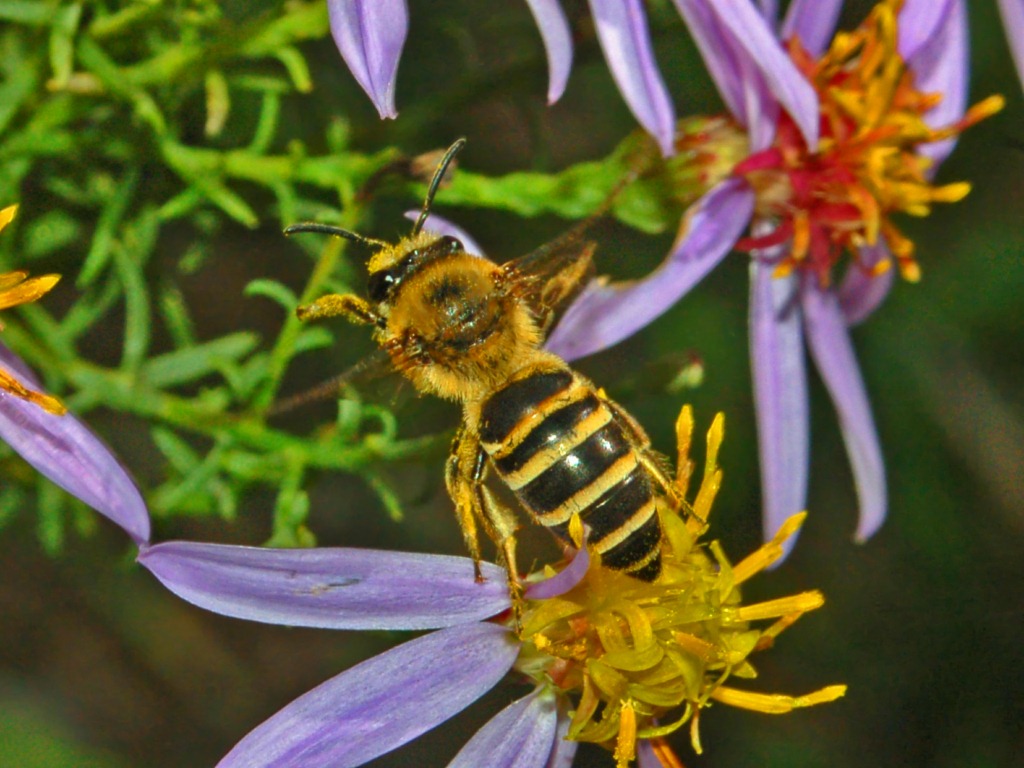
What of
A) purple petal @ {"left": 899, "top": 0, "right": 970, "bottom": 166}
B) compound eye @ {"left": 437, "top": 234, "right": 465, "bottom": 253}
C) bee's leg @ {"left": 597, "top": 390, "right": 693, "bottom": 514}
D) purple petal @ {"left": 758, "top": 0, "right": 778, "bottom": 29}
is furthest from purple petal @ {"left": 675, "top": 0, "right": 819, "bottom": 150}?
bee's leg @ {"left": 597, "top": 390, "right": 693, "bottom": 514}

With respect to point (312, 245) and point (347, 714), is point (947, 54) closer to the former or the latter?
point (312, 245)

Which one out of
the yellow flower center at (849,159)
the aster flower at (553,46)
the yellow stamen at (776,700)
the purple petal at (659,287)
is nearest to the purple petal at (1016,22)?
the yellow flower center at (849,159)

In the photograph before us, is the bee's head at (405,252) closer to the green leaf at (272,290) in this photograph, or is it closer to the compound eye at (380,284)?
the compound eye at (380,284)

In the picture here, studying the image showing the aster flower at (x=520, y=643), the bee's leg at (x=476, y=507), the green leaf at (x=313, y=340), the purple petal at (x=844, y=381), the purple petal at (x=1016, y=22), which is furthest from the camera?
the purple petal at (x=844, y=381)

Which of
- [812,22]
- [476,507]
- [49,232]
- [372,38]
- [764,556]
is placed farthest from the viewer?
[812,22]

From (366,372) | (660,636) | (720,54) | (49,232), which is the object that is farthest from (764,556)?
(49,232)

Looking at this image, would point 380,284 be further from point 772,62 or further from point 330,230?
point 772,62

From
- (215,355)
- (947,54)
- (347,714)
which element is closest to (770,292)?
(947,54)
